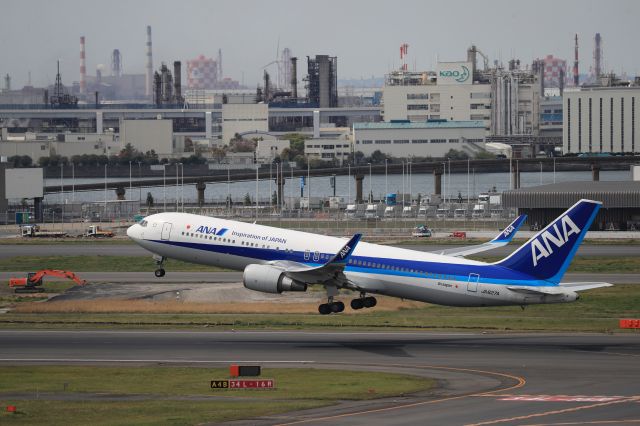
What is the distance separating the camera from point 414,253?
6650 cm

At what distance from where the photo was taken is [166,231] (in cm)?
7438

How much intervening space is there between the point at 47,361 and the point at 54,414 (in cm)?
1278

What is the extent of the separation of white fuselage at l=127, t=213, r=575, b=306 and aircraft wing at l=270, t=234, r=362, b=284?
6.31 feet

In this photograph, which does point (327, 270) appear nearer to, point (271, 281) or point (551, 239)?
point (271, 281)

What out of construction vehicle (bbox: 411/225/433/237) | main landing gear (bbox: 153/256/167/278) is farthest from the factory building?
main landing gear (bbox: 153/256/167/278)

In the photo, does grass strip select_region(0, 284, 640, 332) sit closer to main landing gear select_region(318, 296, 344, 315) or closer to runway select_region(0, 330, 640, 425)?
runway select_region(0, 330, 640, 425)

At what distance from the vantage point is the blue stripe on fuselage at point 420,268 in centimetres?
6262

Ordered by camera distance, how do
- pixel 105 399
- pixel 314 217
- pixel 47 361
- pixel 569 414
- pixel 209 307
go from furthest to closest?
pixel 314 217, pixel 209 307, pixel 47 361, pixel 105 399, pixel 569 414

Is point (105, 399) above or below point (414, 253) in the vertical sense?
below

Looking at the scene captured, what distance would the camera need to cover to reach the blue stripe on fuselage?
205 ft

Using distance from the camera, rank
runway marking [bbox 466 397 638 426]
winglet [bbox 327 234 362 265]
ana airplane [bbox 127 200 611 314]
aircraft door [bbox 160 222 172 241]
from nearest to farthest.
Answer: runway marking [bbox 466 397 638 426] < ana airplane [bbox 127 200 611 314] < winglet [bbox 327 234 362 265] < aircraft door [bbox 160 222 172 241]

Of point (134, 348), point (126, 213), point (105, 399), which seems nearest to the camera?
point (105, 399)

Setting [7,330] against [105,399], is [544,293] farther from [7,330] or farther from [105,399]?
[7,330]

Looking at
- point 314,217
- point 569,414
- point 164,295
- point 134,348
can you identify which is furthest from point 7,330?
point 314,217
